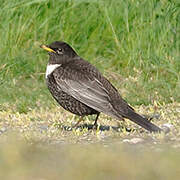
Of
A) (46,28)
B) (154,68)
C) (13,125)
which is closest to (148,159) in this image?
(13,125)

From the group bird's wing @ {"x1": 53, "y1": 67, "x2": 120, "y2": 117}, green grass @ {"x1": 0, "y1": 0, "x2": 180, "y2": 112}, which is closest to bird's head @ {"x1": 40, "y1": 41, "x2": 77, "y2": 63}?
bird's wing @ {"x1": 53, "y1": 67, "x2": 120, "y2": 117}

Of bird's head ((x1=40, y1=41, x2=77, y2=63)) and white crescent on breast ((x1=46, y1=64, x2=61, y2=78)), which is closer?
white crescent on breast ((x1=46, y1=64, x2=61, y2=78))

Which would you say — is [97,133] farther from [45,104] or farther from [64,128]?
[45,104]

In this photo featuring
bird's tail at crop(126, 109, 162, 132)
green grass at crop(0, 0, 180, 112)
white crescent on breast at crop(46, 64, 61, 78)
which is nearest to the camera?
bird's tail at crop(126, 109, 162, 132)

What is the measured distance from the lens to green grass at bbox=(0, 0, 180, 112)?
968 cm

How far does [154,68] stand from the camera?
9.91 meters

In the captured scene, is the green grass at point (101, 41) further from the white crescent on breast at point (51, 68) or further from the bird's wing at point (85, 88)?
the bird's wing at point (85, 88)

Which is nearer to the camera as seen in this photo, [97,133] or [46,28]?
[97,133]

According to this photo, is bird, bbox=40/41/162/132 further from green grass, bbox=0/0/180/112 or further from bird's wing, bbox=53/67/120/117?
green grass, bbox=0/0/180/112

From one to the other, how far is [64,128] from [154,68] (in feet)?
9.18

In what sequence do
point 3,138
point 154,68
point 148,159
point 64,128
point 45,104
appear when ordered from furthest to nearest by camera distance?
point 154,68
point 45,104
point 64,128
point 3,138
point 148,159

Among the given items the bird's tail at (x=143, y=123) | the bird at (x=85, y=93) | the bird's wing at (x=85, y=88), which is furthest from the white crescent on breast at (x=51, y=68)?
the bird's tail at (x=143, y=123)

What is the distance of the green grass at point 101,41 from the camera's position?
381 inches

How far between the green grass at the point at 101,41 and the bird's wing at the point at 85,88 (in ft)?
5.83
